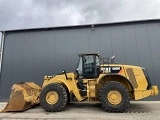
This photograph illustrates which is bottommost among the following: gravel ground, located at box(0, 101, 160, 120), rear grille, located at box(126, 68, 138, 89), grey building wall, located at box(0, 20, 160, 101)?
gravel ground, located at box(0, 101, 160, 120)

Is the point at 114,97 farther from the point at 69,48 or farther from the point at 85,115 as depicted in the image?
the point at 69,48

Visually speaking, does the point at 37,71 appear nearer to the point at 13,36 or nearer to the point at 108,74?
the point at 13,36

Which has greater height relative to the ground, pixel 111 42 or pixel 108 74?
pixel 111 42

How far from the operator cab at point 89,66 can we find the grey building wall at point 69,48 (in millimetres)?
3754

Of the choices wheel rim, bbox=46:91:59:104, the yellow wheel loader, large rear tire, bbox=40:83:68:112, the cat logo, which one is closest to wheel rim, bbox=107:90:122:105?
the yellow wheel loader

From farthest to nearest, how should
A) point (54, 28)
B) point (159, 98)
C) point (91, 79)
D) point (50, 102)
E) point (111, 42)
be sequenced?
point (54, 28) → point (111, 42) → point (159, 98) → point (91, 79) → point (50, 102)

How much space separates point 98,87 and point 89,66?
106 centimetres

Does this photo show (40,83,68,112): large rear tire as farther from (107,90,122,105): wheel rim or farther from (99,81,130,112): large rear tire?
(107,90,122,105): wheel rim

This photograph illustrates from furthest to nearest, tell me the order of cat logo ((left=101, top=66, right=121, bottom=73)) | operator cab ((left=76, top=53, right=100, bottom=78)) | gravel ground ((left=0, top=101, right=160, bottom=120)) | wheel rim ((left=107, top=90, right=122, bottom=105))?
1. operator cab ((left=76, top=53, right=100, bottom=78))
2. cat logo ((left=101, top=66, right=121, bottom=73))
3. wheel rim ((left=107, top=90, right=122, bottom=105))
4. gravel ground ((left=0, top=101, right=160, bottom=120))

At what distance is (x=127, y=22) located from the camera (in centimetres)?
1277

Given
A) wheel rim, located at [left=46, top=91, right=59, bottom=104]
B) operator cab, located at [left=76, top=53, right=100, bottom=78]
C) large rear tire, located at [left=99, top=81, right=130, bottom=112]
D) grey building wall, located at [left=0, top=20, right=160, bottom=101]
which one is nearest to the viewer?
large rear tire, located at [left=99, top=81, right=130, bottom=112]

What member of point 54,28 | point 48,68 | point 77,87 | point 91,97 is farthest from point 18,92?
point 54,28

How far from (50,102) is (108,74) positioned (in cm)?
270

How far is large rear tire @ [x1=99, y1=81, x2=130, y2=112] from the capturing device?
746 cm
